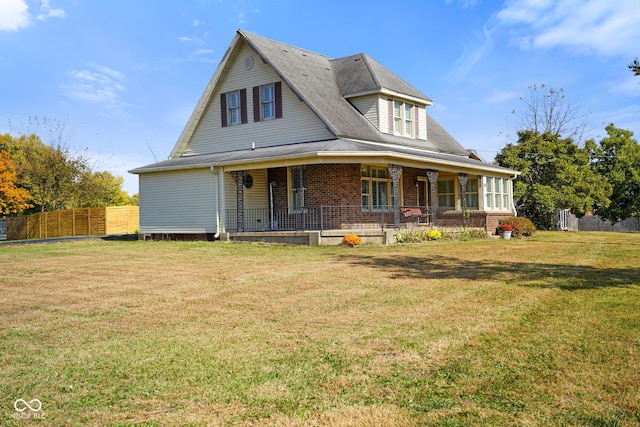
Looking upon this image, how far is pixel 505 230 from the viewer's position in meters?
24.4

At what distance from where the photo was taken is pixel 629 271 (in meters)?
11.3

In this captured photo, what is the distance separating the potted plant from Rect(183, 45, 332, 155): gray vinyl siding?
30.2 feet

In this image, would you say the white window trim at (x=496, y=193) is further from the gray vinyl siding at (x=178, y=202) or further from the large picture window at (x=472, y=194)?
the gray vinyl siding at (x=178, y=202)

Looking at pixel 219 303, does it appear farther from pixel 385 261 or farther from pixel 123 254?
pixel 123 254

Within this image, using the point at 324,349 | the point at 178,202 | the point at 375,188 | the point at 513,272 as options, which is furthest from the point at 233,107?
the point at 324,349

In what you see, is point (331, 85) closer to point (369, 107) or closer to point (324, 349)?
point (369, 107)

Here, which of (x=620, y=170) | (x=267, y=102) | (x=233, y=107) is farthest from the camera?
(x=620, y=170)

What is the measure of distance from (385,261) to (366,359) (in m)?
8.44

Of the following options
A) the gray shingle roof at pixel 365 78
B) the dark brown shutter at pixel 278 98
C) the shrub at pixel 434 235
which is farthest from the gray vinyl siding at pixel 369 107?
the shrub at pixel 434 235

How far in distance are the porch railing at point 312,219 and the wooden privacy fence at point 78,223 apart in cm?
1738

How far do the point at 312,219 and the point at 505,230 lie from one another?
9224 mm

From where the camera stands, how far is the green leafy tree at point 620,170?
1404 inches

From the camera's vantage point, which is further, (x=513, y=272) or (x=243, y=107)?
(x=243, y=107)

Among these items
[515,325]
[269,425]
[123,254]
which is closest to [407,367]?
[269,425]
